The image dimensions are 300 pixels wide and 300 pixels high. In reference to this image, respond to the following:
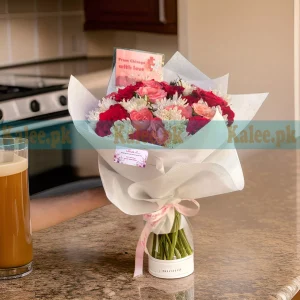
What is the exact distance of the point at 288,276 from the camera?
123 cm

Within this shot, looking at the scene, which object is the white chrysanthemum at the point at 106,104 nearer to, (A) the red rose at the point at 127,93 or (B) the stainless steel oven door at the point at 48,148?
(A) the red rose at the point at 127,93

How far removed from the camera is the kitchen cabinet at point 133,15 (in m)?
3.14

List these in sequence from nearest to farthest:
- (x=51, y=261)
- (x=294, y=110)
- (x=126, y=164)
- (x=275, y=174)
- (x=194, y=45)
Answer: (x=126, y=164)
(x=51, y=261)
(x=275, y=174)
(x=294, y=110)
(x=194, y=45)

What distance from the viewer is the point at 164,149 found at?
1123 mm

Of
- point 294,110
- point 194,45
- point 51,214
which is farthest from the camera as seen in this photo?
point 194,45

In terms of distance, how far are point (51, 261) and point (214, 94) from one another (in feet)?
1.57

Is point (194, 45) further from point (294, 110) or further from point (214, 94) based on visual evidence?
point (214, 94)

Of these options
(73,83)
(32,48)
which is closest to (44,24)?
(32,48)

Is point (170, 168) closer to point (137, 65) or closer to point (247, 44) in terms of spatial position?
point (137, 65)

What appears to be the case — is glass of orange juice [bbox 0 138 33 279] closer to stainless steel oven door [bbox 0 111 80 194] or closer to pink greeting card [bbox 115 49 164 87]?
pink greeting card [bbox 115 49 164 87]

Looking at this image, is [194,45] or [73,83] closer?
[73,83]

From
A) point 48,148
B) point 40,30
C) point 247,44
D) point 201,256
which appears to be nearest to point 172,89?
point 201,256

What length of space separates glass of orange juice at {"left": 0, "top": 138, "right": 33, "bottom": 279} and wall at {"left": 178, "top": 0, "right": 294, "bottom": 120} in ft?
5.00

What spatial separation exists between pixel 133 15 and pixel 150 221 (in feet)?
7.30
